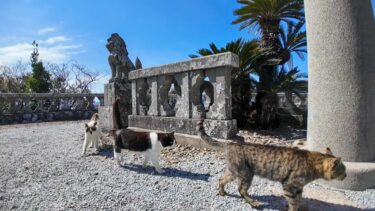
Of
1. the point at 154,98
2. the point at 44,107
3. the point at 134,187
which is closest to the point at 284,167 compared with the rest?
the point at 134,187

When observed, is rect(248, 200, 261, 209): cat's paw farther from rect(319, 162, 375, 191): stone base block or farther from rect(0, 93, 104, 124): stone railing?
rect(0, 93, 104, 124): stone railing

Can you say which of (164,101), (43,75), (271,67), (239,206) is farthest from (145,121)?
(43,75)

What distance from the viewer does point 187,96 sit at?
603 centimetres

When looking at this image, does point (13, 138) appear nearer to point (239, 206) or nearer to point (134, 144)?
point (134, 144)

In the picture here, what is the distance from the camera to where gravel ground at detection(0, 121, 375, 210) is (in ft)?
11.0

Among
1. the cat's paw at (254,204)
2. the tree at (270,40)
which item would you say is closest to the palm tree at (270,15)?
the tree at (270,40)

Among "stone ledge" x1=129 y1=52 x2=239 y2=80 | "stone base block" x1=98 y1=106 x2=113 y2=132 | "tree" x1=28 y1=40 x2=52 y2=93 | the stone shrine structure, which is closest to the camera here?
"stone ledge" x1=129 y1=52 x2=239 y2=80

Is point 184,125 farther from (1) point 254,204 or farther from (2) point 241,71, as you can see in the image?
(1) point 254,204

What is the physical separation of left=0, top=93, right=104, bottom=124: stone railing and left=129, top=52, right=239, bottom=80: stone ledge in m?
8.26

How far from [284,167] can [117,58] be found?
673 cm

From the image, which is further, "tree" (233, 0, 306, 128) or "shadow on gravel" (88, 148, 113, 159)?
"tree" (233, 0, 306, 128)

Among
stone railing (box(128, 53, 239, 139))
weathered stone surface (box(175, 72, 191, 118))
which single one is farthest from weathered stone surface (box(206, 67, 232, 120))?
weathered stone surface (box(175, 72, 191, 118))

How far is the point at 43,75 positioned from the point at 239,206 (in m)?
24.5

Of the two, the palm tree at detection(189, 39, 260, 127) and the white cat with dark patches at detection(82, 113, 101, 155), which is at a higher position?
the palm tree at detection(189, 39, 260, 127)
